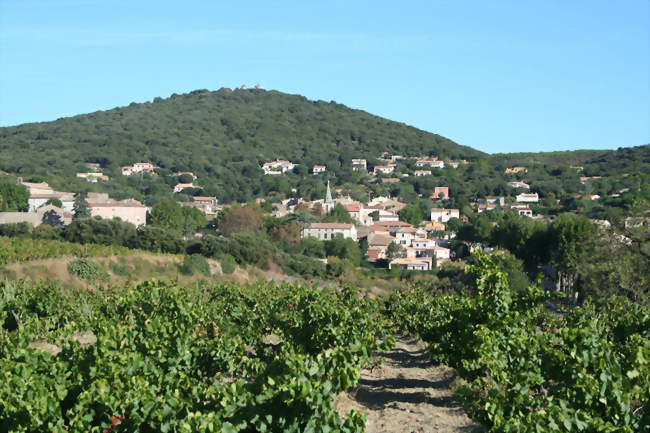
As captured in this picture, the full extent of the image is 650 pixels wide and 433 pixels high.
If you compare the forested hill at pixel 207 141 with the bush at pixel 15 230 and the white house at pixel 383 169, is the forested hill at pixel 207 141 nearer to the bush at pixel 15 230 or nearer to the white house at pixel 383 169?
the white house at pixel 383 169

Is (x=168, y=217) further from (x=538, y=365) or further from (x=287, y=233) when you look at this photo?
(x=538, y=365)

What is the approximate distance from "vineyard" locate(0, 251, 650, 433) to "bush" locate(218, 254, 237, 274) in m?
27.4

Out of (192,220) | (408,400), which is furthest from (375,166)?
(408,400)

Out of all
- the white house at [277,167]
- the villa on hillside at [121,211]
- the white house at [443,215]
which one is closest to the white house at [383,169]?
the white house at [277,167]

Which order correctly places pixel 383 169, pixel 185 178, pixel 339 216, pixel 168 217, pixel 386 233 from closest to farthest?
pixel 168 217 → pixel 386 233 → pixel 339 216 → pixel 185 178 → pixel 383 169

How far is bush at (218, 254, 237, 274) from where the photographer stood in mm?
41828

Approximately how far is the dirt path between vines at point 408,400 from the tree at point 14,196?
209ft

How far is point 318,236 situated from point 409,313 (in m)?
59.3

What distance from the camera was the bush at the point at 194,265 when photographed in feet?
125

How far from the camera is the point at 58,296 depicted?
19219 millimetres

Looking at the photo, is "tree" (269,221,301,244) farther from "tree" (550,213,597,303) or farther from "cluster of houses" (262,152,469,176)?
"cluster of houses" (262,152,469,176)

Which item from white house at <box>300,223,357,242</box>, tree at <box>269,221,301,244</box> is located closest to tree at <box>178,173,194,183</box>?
white house at <box>300,223,357,242</box>

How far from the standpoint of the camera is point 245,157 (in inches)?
5950

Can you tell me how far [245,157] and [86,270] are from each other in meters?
121
